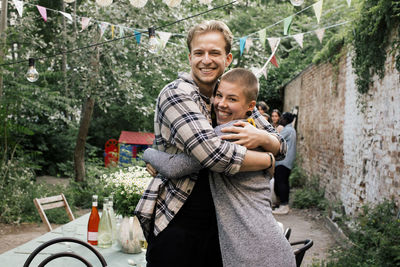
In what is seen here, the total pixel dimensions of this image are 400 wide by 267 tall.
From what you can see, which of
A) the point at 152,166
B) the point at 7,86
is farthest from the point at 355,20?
the point at 7,86

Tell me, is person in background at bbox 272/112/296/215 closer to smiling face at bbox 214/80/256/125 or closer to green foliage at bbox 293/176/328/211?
green foliage at bbox 293/176/328/211

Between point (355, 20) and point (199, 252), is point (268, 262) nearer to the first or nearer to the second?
point (199, 252)

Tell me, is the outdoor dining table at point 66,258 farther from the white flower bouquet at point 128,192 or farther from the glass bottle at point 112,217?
the white flower bouquet at point 128,192

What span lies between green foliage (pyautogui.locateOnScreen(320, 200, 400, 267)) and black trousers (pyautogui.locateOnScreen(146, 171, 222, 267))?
2613mm

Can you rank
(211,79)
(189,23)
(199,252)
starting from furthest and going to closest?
A: (189,23), (211,79), (199,252)

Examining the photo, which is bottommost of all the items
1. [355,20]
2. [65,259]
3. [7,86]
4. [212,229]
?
[65,259]

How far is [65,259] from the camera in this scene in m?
2.50

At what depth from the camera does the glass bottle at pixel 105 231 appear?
2.73 meters

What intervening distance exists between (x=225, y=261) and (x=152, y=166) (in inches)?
20.7

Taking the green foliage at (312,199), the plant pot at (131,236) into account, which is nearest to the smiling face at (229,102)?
the plant pot at (131,236)

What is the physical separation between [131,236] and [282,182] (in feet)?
17.8

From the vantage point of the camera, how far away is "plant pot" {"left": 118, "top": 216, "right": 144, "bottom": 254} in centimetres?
264

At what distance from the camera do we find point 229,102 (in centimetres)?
162

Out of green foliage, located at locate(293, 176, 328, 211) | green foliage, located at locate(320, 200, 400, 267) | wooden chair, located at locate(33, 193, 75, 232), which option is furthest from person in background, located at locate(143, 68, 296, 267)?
green foliage, located at locate(293, 176, 328, 211)
